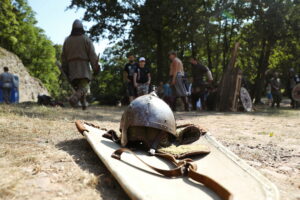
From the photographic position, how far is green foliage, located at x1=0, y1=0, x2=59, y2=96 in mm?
33031

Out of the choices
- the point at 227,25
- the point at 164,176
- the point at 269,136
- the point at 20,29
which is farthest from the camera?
the point at 20,29

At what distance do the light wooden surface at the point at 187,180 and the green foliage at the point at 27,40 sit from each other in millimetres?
31897

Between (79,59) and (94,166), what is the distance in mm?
6161

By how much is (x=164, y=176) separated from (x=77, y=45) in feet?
22.5

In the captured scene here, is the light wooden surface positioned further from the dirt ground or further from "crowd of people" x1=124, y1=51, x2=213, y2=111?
"crowd of people" x1=124, y1=51, x2=213, y2=111

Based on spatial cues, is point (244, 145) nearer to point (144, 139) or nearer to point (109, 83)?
point (144, 139)

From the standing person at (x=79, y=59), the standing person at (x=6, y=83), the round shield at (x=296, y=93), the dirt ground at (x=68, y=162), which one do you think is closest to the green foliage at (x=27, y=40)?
the standing person at (x=6, y=83)

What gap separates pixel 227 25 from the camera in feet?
88.4

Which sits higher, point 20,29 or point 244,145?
point 20,29

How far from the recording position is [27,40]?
40531 mm

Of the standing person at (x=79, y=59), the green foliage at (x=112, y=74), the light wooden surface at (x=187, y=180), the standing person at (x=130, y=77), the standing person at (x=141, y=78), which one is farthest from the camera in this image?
the green foliage at (x=112, y=74)

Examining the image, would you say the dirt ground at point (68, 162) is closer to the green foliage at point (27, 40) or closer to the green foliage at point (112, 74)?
the green foliage at point (112, 74)

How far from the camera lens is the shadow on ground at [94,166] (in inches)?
104

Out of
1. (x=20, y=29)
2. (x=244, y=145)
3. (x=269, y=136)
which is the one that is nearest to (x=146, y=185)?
(x=244, y=145)
